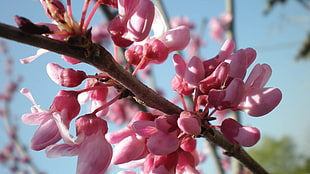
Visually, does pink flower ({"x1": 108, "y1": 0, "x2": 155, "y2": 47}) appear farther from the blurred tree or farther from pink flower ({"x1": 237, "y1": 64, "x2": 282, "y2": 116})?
the blurred tree

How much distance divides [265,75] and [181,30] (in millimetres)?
275

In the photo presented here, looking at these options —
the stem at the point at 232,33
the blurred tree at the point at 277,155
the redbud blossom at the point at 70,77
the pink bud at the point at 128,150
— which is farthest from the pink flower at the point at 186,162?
the blurred tree at the point at 277,155

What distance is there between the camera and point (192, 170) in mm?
803

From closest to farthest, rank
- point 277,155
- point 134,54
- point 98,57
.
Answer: point 98,57 < point 134,54 < point 277,155

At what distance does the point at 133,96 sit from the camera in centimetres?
71

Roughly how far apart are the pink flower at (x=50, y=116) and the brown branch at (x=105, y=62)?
0.50 feet

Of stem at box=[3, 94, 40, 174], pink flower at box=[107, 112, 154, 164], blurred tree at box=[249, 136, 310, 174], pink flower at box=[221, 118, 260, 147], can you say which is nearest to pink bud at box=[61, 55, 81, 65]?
pink flower at box=[107, 112, 154, 164]

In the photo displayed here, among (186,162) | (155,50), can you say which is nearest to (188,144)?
(186,162)

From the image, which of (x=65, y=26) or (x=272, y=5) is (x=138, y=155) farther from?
(x=272, y=5)

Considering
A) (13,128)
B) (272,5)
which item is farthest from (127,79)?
(272,5)

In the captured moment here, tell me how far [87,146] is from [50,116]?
0.12 metres

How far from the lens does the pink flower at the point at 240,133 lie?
0.66 meters

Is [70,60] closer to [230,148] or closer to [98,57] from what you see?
[98,57]

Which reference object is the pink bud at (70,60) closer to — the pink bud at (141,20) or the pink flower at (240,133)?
the pink bud at (141,20)
